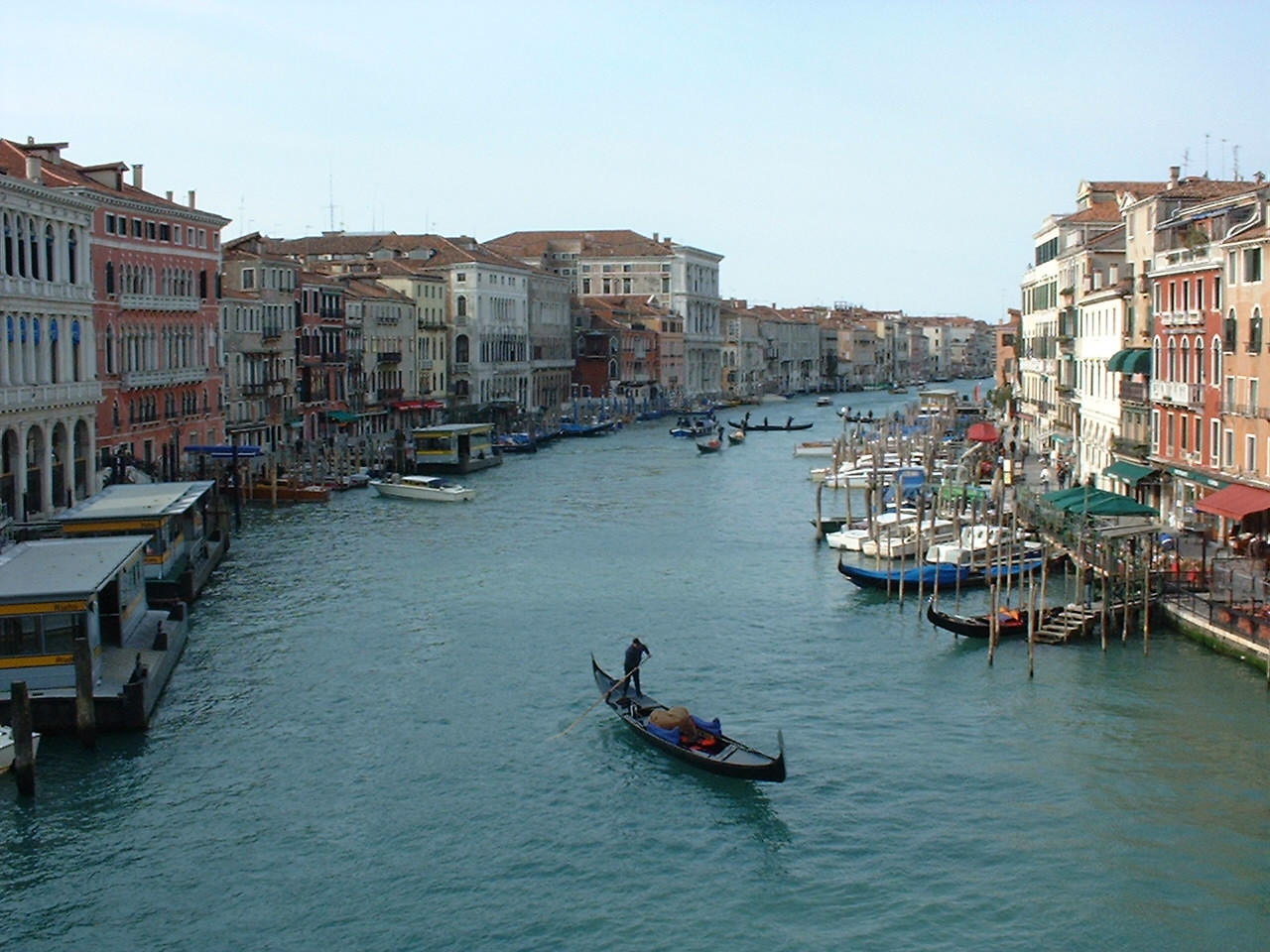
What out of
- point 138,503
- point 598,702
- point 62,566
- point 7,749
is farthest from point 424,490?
point 7,749

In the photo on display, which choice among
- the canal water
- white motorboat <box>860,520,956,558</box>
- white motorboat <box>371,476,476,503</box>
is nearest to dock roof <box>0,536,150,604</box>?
the canal water

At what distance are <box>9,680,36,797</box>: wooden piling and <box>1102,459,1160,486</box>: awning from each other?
15386mm

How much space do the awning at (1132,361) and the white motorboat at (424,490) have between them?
13.8 metres

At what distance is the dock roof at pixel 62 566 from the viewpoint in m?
13.4

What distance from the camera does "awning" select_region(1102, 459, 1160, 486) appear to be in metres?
21.9

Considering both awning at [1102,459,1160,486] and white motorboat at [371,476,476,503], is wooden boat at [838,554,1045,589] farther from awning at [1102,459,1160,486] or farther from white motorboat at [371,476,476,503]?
white motorboat at [371,476,476,503]

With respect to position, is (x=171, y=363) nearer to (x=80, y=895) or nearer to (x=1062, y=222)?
(x=1062, y=222)

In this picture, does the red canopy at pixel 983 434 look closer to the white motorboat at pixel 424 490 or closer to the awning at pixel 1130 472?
the awning at pixel 1130 472

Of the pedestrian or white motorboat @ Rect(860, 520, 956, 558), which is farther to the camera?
white motorboat @ Rect(860, 520, 956, 558)

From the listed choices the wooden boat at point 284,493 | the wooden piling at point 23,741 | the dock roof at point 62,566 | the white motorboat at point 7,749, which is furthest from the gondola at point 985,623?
the wooden boat at point 284,493

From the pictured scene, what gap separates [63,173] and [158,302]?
3.60 metres

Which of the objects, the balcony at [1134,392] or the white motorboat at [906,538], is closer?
A: the white motorboat at [906,538]

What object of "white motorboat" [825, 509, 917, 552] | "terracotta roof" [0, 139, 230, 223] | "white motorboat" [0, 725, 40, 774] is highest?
"terracotta roof" [0, 139, 230, 223]

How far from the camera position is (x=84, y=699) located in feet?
42.5
